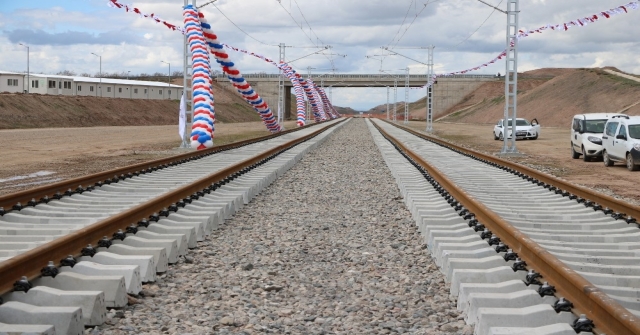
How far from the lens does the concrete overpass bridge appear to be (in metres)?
148

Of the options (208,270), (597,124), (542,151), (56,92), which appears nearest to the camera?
(208,270)

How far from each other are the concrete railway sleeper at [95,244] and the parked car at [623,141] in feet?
39.3

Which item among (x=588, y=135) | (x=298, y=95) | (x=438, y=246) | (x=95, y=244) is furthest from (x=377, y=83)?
(x=95, y=244)

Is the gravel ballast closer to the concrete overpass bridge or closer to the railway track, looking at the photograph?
the railway track

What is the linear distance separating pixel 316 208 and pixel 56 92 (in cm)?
9729

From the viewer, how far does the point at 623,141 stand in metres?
23.0

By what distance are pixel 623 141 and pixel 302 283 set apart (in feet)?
58.9

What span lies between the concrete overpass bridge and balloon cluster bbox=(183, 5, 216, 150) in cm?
10673

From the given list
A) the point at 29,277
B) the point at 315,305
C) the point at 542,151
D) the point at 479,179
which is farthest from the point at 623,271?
the point at 542,151

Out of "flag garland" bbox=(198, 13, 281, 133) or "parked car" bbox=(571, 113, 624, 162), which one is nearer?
"parked car" bbox=(571, 113, 624, 162)

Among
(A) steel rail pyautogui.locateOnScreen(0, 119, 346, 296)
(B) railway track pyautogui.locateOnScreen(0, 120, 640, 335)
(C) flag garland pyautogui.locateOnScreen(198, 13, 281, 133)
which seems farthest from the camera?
(C) flag garland pyautogui.locateOnScreen(198, 13, 281, 133)

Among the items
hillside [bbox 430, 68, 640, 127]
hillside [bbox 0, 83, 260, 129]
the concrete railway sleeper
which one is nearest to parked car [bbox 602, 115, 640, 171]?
the concrete railway sleeper

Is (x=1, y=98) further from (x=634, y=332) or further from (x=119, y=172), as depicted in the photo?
(x=634, y=332)

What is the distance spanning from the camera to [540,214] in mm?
11469
